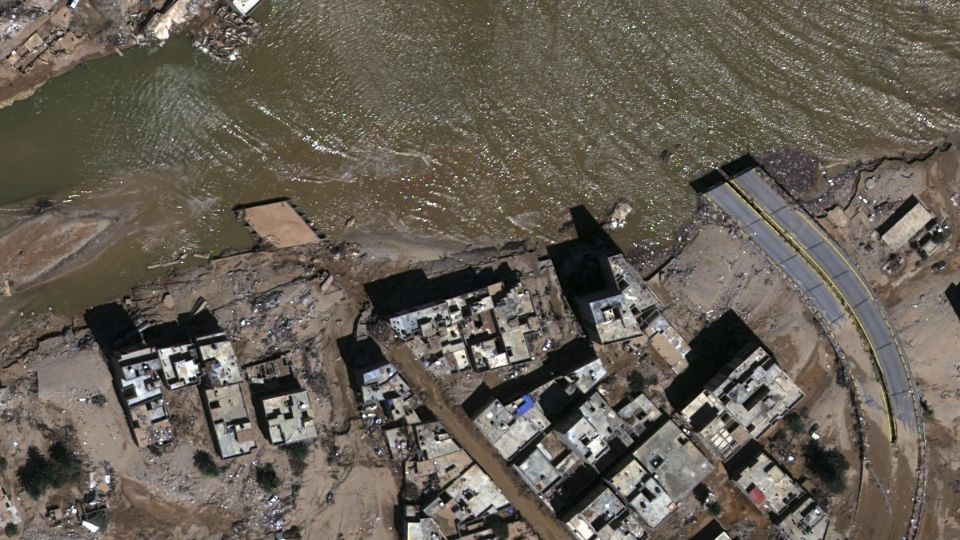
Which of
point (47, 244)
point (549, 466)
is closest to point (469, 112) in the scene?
point (549, 466)

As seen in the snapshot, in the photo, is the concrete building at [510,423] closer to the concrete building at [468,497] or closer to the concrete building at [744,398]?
the concrete building at [468,497]

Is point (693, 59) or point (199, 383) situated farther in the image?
point (693, 59)

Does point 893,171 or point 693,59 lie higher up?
point 693,59

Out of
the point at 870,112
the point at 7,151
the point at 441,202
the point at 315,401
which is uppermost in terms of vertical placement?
the point at 7,151

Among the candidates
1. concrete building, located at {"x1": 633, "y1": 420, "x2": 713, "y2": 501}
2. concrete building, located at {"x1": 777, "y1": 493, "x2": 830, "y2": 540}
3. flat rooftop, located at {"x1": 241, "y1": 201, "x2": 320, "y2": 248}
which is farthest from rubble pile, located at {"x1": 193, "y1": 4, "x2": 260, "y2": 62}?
concrete building, located at {"x1": 777, "y1": 493, "x2": 830, "y2": 540}

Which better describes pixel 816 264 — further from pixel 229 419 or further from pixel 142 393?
pixel 142 393

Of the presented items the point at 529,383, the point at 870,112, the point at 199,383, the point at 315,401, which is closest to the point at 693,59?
the point at 870,112

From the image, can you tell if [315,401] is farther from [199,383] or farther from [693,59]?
[693,59]
